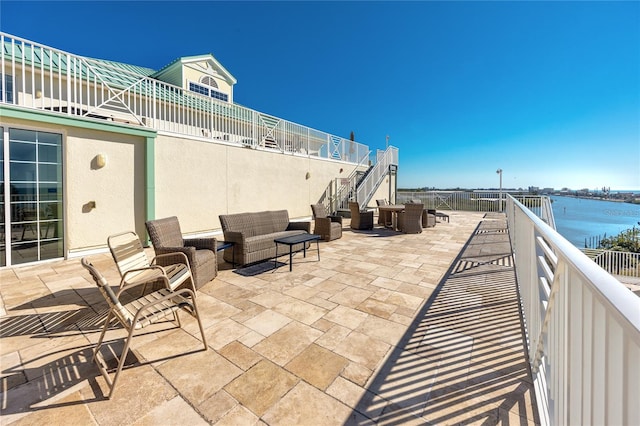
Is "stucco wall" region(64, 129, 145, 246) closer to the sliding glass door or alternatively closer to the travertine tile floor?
the sliding glass door

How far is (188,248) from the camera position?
357cm

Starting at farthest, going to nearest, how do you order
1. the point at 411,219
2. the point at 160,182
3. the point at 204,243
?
1. the point at 411,219
2. the point at 160,182
3. the point at 204,243

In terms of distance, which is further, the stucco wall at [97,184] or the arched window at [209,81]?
the arched window at [209,81]

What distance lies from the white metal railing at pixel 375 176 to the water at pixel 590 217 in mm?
6539

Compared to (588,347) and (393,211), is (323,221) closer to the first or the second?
(393,211)

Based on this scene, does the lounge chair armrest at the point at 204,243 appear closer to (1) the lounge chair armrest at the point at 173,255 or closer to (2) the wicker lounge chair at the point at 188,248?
(2) the wicker lounge chair at the point at 188,248

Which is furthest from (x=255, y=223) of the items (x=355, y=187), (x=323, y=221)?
(x=355, y=187)

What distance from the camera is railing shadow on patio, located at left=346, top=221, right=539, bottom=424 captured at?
1694mm

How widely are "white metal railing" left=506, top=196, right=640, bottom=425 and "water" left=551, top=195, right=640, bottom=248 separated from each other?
657 centimetres

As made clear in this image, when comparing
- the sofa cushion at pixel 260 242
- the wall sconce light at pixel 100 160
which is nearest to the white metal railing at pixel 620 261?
the sofa cushion at pixel 260 242

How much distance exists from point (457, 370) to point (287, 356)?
139 centimetres

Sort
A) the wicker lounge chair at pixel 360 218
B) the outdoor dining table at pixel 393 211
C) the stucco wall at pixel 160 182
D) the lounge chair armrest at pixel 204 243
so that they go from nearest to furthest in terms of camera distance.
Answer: the lounge chair armrest at pixel 204 243, the stucco wall at pixel 160 182, the outdoor dining table at pixel 393 211, the wicker lounge chair at pixel 360 218

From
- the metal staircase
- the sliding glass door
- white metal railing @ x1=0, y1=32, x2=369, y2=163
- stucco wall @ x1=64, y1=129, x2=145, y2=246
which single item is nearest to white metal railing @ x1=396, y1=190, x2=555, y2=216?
the metal staircase

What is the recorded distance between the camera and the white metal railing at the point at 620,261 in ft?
35.8
